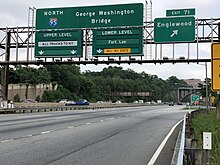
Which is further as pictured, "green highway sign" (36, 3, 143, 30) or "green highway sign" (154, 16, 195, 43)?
"green highway sign" (36, 3, 143, 30)

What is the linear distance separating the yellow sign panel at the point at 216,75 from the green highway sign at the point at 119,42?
85.1 feet

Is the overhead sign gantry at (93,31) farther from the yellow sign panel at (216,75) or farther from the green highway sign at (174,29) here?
the yellow sign panel at (216,75)

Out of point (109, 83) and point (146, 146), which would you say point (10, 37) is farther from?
point (109, 83)

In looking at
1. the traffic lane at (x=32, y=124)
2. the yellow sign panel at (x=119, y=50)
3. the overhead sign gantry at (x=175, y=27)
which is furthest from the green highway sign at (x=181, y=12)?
the traffic lane at (x=32, y=124)

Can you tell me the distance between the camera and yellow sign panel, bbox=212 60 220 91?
648cm

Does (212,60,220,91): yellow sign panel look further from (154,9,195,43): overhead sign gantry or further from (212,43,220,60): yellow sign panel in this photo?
(154,9,195,43): overhead sign gantry

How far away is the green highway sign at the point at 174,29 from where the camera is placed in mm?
32031

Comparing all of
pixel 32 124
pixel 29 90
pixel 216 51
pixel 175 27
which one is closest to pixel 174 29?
pixel 175 27

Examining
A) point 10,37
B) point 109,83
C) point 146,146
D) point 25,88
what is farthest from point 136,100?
point 146,146

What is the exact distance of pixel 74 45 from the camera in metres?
34.2

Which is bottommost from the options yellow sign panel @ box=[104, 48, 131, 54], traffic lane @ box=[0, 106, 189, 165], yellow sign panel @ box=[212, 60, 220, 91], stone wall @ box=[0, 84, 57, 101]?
traffic lane @ box=[0, 106, 189, 165]

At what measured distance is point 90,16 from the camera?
112ft

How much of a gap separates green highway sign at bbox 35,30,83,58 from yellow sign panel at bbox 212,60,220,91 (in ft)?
91.4

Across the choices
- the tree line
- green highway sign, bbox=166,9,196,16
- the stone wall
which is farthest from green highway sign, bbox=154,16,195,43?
the tree line
